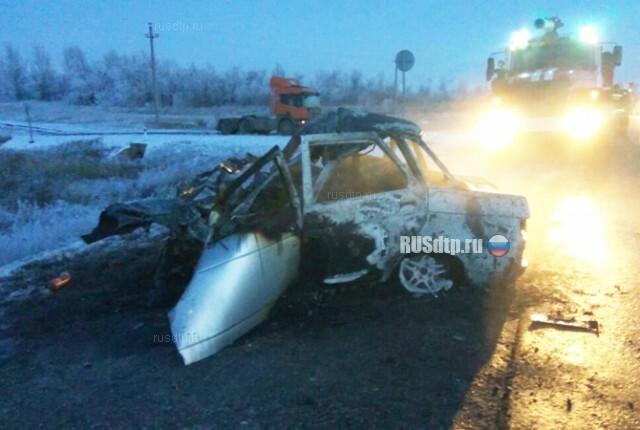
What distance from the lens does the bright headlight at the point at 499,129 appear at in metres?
16.0

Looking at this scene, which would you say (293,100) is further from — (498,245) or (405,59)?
(498,245)

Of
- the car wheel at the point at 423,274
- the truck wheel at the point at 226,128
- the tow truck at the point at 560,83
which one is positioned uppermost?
the tow truck at the point at 560,83

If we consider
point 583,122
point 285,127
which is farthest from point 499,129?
point 285,127

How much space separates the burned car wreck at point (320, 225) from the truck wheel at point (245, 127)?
21.2 metres

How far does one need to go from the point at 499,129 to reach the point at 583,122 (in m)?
2.46

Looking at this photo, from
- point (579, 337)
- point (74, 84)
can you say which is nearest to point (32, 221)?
point (579, 337)

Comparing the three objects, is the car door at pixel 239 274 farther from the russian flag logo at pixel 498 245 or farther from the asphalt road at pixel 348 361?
the russian flag logo at pixel 498 245

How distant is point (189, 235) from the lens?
445 cm

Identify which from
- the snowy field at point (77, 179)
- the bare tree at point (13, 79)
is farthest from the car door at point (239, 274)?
the bare tree at point (13, 79)

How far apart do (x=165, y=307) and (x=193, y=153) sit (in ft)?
41.8

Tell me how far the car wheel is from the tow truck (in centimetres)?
1133

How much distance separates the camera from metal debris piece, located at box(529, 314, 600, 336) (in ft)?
13.4

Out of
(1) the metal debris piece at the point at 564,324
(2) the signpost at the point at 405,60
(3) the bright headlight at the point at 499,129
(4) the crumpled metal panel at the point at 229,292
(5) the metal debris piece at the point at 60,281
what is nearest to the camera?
(4) the crumpled metal panel at the point at 229,292

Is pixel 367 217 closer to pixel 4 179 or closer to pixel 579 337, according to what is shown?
pixel 579 337
